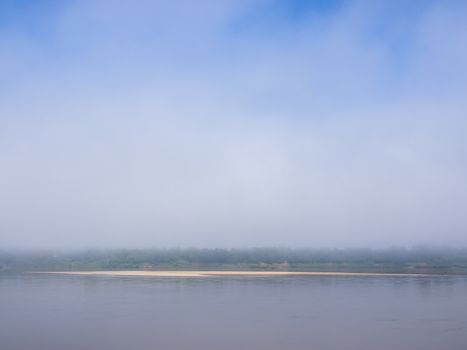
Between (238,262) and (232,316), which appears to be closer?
(232,316)

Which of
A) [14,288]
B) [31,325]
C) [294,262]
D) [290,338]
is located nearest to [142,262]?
[294,262]

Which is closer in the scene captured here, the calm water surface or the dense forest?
the calm water surface

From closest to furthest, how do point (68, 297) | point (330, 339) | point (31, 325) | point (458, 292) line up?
1. point (330, 339)
2. point (31, 325)
3. point (68, 297)
4. point (458, 292)

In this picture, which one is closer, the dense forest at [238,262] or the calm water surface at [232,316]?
the calm water surface at [232,316]

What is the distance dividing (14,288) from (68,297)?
427 cm

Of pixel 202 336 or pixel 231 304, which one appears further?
pixel 231 304

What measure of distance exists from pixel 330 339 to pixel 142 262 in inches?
1192

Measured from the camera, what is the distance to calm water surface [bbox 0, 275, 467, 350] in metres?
10.9

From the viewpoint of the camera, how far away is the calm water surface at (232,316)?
1091 cm

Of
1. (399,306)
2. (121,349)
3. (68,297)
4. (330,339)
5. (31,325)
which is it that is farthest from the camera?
(68,297)

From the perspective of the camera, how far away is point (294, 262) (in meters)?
40.7

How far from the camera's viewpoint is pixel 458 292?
19.9m

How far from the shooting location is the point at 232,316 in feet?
46.4

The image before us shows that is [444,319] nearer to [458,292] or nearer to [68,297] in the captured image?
[458,292]
